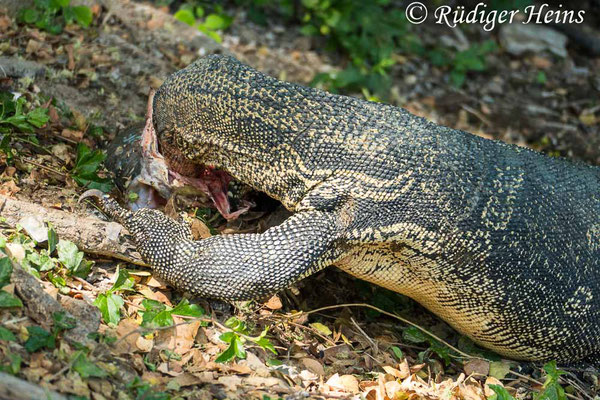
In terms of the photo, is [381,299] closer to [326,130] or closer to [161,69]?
[326,130]

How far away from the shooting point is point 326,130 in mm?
4852

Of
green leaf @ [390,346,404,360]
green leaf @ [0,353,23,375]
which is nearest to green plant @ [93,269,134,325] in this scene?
green leaf @ [0,353,23,375]

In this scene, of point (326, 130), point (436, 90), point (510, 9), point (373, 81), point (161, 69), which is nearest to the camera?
point (326, 130)

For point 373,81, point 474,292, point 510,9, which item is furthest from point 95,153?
point 510,9

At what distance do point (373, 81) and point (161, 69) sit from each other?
2.59m

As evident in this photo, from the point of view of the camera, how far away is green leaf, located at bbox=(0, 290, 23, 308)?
12.2 feet

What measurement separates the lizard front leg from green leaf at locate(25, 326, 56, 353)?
3.84ft

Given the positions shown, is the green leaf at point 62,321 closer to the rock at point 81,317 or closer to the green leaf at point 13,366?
the rock at point 81,317

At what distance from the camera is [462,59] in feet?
30.4

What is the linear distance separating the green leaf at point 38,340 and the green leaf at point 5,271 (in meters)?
0.29

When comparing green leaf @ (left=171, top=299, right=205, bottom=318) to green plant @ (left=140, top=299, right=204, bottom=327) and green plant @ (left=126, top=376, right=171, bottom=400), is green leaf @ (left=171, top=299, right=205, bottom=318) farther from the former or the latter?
green plant @ (left=126, top=376, right=171, bottom=400)

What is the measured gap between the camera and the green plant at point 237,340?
4320mm

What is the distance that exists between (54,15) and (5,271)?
162 inches

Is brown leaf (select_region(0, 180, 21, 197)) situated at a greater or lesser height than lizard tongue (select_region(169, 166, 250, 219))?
lesser
